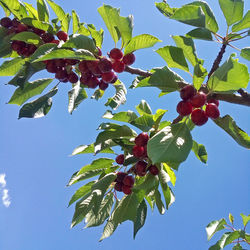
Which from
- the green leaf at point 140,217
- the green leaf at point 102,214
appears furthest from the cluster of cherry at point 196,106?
the green leaf at point 102,214

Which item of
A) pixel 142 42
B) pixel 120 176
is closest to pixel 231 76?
pixel 142 42

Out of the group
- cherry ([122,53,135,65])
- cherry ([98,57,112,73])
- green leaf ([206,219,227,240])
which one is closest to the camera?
cherry ([98,57,112,73])

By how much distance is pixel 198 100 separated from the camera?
5.98 feet

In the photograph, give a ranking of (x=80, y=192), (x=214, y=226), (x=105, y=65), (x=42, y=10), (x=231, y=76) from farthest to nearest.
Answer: (x=214, y=226) → (x=80, y=192) → (x=42, y=10) → (x=105, y=65) → (x=231, y=76)

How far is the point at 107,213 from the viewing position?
2.69m

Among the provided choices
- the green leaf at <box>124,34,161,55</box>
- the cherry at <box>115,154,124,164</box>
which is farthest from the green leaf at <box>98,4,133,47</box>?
the cherry at <box>115,154,124,164</box>

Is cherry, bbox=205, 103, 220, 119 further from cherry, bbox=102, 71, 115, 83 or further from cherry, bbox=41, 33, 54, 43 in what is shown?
cherry, bbox=41, 33, 54, 43

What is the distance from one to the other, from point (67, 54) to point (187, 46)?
77 centimetres

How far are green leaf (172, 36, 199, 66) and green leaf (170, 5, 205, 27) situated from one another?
5.8 inches

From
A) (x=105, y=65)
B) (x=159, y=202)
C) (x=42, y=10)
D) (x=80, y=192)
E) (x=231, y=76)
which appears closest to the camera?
(x=231, y=76)

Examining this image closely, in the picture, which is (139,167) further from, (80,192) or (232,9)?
(232,9)

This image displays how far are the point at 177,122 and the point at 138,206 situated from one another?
0.94 metres

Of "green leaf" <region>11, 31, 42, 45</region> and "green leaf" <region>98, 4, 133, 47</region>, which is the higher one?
"green leaf" <region>98, 4, 133, 47</region>

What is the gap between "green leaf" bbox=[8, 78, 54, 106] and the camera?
8.11ft
